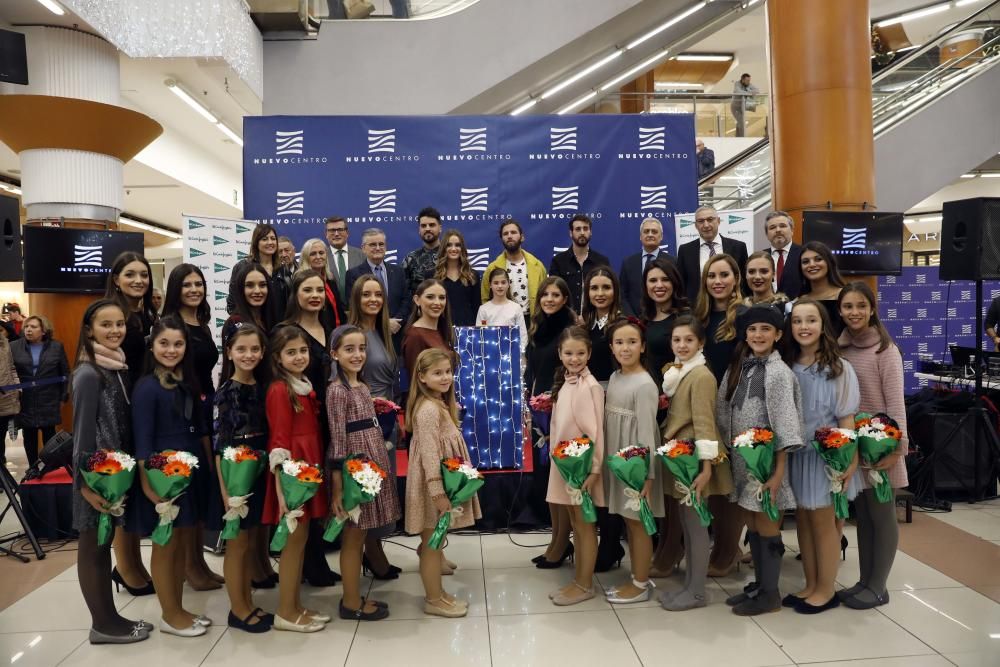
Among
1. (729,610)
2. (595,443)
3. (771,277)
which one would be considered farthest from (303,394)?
(771,277)

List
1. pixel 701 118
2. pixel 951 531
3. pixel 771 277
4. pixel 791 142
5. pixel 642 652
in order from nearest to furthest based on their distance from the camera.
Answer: pixel 642 652
pixel 771 277
pixel 951 531
pixel 791 142
pixel 701 118

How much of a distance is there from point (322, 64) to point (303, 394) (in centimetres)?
609

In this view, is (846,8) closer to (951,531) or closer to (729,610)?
(951,531)

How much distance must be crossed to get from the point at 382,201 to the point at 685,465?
186 inches

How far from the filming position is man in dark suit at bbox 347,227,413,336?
534cm

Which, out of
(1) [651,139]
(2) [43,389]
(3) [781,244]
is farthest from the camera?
(1) [651,139]

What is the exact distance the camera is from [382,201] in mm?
7070

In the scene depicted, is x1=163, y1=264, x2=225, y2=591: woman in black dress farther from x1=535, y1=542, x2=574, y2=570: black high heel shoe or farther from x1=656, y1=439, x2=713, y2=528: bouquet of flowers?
x1=656, y1=439, x2=713, y2=528: bouquet of flowers

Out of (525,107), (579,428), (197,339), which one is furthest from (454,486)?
(525,107)

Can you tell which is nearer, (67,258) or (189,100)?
(67,258)

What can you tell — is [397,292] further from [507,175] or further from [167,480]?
[167,480]

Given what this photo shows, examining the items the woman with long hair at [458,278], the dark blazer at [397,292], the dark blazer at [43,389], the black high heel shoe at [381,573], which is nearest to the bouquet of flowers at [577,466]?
the black high heel shoe at [381,573]

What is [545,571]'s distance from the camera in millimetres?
4094

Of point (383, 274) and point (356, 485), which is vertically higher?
point (383, 274)
